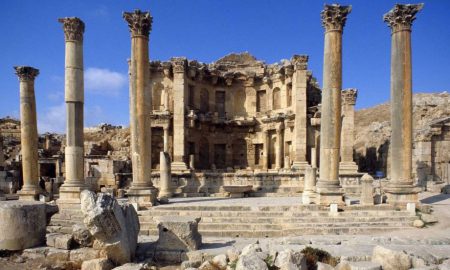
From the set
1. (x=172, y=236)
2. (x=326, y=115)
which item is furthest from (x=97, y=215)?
(x=326, y=115)

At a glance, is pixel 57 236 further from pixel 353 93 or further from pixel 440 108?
pixel 440 108

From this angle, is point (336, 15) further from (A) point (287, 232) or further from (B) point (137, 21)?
(A) point (287, 232)

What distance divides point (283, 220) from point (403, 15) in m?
9.28

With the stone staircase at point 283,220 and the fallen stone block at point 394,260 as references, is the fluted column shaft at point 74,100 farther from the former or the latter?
the fallen stone block at point 394,260

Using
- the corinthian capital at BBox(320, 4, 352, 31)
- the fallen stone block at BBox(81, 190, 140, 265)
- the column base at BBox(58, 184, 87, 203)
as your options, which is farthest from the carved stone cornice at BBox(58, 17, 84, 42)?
the corinthian capital at BBox(320, 4, 352, 31)

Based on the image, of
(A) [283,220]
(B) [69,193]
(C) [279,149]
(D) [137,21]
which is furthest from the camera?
(C) [279,149]

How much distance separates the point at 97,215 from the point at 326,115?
917 centimetres

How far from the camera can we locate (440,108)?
94.3 ft

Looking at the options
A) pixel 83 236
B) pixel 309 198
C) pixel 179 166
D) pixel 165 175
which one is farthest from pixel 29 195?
pixel 309 198

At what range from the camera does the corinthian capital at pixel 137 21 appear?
13.8 m

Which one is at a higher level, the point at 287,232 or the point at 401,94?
the point at 401,94

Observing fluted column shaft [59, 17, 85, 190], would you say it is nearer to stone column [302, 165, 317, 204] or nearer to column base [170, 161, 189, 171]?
stone column [302, 165, 317, 204]

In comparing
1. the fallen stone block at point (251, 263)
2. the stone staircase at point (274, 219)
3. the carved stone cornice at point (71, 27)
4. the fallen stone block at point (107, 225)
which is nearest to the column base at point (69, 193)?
the stone staircase at point (274, 219)

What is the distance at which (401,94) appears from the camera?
523 inches
